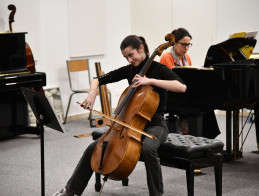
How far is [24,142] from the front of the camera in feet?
17.7

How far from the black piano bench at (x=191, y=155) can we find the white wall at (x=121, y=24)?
3.62 m

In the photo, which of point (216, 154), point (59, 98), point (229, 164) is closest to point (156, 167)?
point (216, 154)

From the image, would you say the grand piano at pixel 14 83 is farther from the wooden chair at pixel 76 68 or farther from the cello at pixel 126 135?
the cello at pixel 126 135

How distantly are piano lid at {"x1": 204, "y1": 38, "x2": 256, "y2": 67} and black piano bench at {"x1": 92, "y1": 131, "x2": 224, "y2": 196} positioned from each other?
1.21 metres

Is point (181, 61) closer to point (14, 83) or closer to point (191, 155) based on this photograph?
point (191, 155)

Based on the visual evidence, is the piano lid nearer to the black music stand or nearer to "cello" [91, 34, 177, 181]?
"cello" [91, 34, 177, 181]

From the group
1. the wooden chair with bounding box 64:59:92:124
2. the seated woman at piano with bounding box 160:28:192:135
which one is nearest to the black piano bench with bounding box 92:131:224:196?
the seated woman at piano with bounding box 160:28:192:135

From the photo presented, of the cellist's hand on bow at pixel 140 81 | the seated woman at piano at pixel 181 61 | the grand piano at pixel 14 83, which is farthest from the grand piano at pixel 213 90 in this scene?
the grand piano at pixel 14 83

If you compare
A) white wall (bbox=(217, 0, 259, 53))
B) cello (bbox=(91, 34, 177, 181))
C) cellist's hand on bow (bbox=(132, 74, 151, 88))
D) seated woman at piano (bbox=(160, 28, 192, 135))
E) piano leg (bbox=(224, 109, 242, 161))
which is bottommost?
piano leg (bbox=(224, 109, 242, 161))

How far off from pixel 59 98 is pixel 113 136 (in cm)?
386

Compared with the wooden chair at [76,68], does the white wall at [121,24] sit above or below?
above

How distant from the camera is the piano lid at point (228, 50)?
13.4ft

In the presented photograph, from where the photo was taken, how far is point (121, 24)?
7477 millimetres

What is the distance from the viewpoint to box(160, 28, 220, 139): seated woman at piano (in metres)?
4.23
